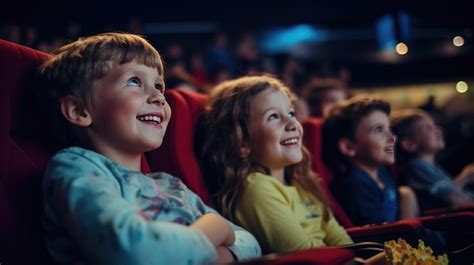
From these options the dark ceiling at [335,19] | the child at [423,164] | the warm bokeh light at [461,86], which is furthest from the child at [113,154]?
the warm bokeh light at [461,86]

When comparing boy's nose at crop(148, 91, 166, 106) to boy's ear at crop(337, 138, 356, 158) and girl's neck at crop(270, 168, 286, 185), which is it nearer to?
girl's neck at crop(270, 168, 286, 185)

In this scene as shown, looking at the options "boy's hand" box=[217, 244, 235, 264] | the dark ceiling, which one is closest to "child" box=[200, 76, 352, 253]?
"boy's hand" box=[217, 244, 235, 264]

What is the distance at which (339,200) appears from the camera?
203cm

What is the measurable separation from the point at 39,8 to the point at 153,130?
5308 mm

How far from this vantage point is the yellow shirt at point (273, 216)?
144 cm

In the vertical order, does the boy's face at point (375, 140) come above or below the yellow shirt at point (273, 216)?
above

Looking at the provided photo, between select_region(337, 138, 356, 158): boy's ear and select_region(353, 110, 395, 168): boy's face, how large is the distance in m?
0.03

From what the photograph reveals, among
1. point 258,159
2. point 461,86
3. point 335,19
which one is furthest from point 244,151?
point 461,86

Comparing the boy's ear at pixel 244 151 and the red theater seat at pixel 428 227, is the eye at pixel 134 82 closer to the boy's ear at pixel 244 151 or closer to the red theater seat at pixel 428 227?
the boy's ear at pixel 244 151

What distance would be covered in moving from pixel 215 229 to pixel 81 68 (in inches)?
18.8

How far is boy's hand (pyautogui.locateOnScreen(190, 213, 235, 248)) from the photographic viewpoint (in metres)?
1.05

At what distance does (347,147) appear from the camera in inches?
80.7

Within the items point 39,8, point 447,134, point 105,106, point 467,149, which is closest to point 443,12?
point 447,134

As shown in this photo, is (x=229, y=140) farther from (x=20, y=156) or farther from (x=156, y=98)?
(x=20, y=156)
